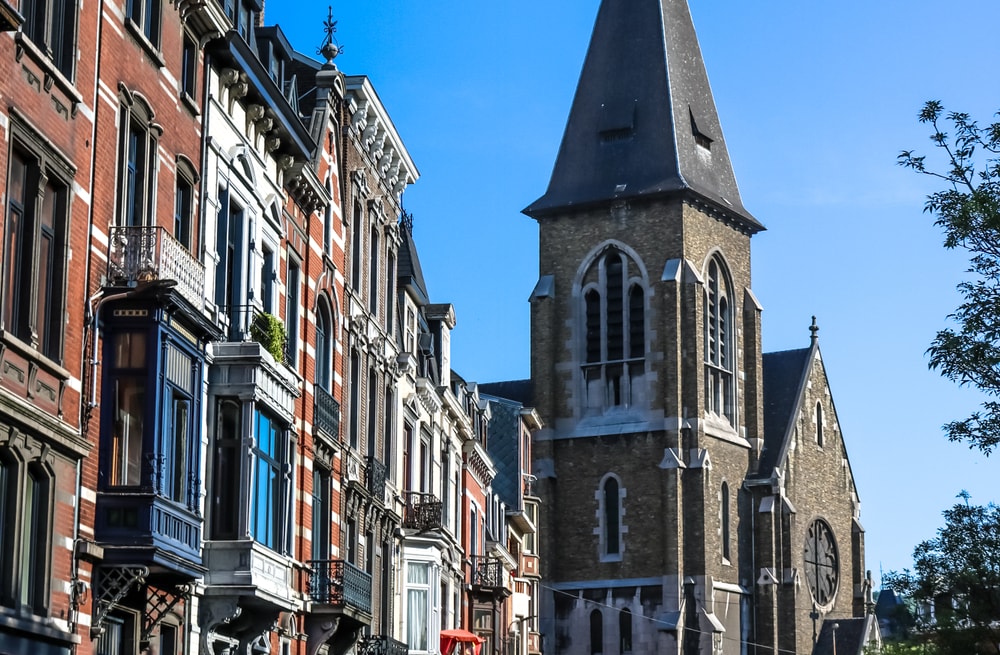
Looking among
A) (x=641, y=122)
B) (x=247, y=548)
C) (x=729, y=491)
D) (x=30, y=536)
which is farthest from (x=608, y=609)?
(x=30, y=536)

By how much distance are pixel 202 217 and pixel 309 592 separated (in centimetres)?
668

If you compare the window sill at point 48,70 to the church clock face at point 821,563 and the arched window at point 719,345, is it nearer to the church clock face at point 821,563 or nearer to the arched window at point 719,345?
the arched window at point 719,345

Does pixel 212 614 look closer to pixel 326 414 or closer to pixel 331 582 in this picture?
pixel 331 582

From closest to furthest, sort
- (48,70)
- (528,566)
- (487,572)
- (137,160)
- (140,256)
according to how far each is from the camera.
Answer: (48,70) → (140,256) → (137,160) → (487,572) → (528,566)

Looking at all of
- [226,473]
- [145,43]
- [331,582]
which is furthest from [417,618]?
[145,43]

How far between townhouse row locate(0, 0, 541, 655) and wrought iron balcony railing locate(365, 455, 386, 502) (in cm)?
8

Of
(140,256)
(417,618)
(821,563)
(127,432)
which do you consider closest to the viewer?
(127,432)

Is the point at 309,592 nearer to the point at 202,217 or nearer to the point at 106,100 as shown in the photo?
the point at 202,217

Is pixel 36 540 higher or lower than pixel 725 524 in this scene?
lower

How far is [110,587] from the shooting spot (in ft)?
61.0

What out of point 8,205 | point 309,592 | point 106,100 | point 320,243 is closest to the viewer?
point 8,205

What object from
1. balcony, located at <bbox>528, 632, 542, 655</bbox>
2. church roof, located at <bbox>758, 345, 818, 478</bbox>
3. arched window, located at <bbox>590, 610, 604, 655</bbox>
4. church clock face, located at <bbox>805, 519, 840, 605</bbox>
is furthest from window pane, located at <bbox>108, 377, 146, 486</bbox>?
church clock face, located at <bbox>805, 519, 840, 605</bbox>

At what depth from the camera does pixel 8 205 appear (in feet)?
54.8

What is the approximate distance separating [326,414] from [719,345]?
4549 centimetres
